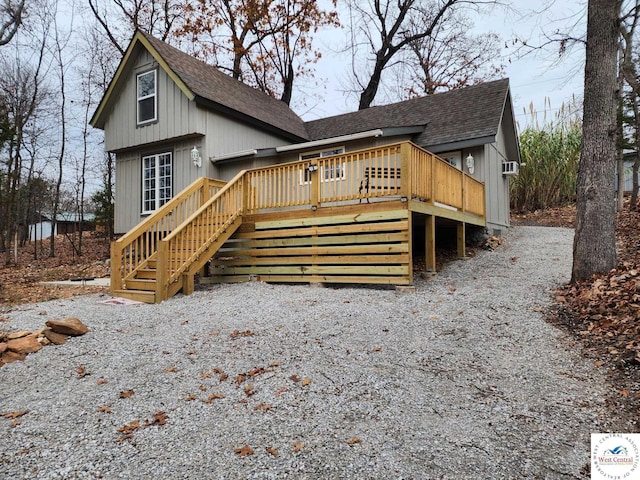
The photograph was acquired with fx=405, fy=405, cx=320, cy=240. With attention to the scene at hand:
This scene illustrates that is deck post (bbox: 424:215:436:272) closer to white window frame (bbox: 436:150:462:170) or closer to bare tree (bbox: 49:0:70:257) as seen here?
white window frame (bbox: 436:150:462:170)

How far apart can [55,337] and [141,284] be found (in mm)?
2686

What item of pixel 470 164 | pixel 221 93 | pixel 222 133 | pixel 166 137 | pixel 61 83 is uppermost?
pixel 61 83

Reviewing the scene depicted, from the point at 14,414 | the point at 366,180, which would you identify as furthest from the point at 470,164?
the point at 14,414

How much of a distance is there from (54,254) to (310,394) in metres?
18.2

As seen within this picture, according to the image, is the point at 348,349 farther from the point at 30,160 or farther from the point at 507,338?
the point at 30,160

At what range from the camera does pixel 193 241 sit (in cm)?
734

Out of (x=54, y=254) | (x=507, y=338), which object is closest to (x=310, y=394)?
(x=507, y=338)

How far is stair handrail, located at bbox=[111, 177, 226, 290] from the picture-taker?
23.5ft

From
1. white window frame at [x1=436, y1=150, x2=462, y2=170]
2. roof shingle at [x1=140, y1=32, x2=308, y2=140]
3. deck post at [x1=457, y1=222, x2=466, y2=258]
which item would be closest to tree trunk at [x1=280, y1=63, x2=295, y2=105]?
roof shingle at [x1=140, y1=32, x2=308, y2=140]

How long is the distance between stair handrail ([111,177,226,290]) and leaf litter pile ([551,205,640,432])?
6.22 m

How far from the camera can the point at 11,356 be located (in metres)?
4.04

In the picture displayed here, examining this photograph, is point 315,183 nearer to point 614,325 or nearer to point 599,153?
point 599,153

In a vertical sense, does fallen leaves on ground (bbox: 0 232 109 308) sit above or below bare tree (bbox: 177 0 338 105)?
below

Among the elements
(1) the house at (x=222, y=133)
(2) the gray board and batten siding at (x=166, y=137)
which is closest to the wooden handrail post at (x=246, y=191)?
(1) the house at (x=222, y=133)
